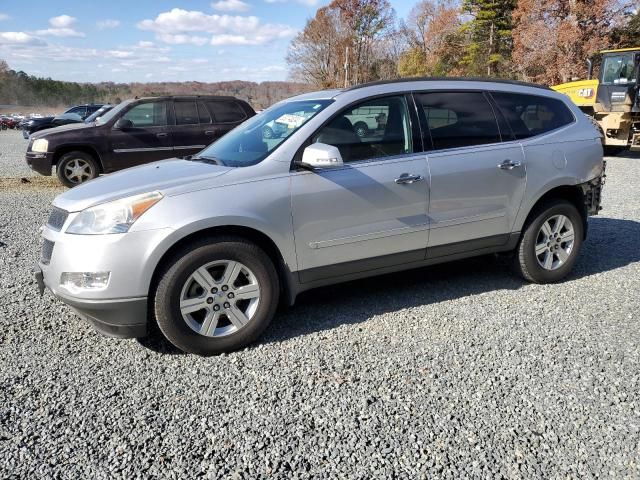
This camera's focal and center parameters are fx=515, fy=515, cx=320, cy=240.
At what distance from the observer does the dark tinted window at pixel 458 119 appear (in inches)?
164

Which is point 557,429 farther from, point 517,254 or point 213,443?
point 517,254

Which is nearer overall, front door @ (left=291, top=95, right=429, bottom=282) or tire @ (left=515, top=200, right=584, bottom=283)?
front door @ (left=291, top=95, right=429, bottom=282)

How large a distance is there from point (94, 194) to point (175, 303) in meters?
0.93

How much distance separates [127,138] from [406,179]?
7.77m

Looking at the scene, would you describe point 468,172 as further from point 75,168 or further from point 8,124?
point 8,124

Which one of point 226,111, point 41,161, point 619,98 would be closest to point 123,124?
point 41,161

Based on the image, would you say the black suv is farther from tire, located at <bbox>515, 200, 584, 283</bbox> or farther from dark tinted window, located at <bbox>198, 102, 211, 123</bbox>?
tire, located at <bbox>515, 200, 584, 283</bbox>

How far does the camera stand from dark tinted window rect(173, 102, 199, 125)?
414 inches

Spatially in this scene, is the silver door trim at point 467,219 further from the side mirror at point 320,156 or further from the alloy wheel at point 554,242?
the side mirror at point 320,156

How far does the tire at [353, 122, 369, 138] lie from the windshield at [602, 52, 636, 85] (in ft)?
44.8

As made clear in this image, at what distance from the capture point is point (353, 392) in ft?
9.88

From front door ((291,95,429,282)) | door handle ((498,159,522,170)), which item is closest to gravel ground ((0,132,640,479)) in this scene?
front door ((291,95,429,282))

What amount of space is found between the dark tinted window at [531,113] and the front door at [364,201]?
1081 millimetres

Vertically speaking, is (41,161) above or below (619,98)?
A: below
